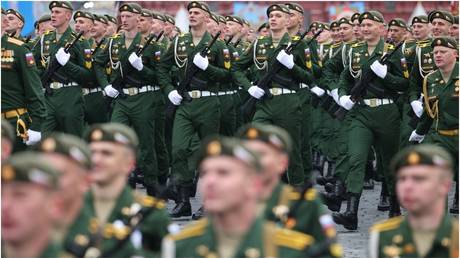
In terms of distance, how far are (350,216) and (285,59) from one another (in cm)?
203

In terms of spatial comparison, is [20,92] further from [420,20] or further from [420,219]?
[420,219]

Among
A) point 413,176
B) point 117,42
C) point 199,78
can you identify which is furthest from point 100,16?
point 413,176

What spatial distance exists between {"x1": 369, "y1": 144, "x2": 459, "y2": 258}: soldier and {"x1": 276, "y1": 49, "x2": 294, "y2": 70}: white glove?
282 inches

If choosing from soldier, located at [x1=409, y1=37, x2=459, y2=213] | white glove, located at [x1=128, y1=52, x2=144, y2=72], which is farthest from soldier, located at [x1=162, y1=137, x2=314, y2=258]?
white glove, located at [x1=128, y1=52, x2=144, y2=72]

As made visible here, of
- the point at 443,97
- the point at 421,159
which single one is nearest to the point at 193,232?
the point at 421,159

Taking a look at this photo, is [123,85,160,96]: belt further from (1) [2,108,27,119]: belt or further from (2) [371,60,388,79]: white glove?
(1) [2,108,27,119]: belt

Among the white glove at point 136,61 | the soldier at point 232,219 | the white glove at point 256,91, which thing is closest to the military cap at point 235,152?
the soldier at point 232,219

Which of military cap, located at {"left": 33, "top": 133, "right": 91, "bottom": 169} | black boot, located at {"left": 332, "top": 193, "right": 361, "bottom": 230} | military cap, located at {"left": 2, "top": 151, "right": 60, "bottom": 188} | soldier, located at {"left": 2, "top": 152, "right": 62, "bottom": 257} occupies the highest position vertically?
military cap, located at {"left": 33, "top": 133, "right": 91, "bottom": 169}

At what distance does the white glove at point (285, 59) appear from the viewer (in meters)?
14.7

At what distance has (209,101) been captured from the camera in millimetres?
14750

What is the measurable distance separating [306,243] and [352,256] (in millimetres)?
4912

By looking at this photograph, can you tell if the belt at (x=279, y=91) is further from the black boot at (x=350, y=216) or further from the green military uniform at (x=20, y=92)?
the green military uniform at (x=20, y=92)

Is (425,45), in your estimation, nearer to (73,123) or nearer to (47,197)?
(73,123)

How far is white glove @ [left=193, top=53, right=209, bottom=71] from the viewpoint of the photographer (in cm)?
1469
